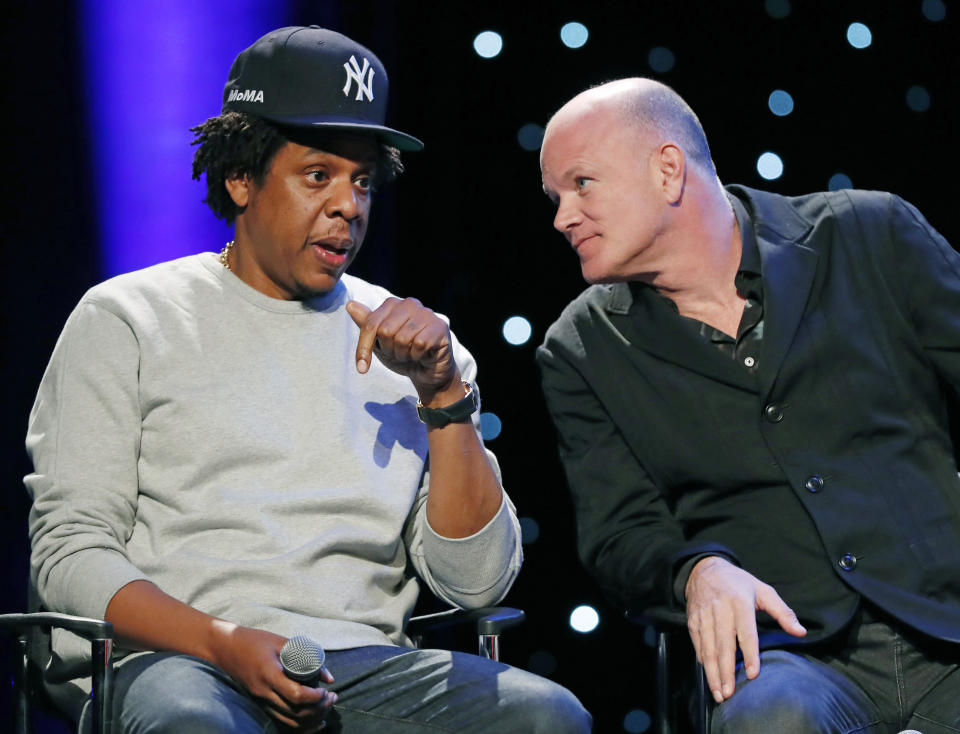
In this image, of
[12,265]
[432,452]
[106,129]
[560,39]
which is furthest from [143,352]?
[560,39]

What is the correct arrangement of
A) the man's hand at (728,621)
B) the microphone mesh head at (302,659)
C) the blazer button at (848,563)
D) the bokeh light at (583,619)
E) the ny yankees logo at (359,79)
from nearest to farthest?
1. the microphone mesh head at (302,659)
2. the man's hand at (728,621)
3. the blazer button at (848,563)
4. the ny yankees logo at (359,79)
5. the bokeh light at (583,619)

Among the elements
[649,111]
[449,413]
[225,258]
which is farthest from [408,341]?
[649,111]

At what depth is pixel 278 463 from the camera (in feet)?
7.28

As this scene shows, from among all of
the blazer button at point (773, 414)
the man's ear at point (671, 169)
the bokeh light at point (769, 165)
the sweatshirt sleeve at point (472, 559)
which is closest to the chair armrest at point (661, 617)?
the sweatshirt sleeve at point (472, 559)

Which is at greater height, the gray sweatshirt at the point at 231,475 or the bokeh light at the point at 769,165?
the bokeh light at the point at 769,165

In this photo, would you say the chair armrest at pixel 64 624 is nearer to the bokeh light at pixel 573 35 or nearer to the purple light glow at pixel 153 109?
the purple light glow at pixel 153 109

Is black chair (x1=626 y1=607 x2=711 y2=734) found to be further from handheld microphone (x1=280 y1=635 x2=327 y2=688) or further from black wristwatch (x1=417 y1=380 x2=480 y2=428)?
handheld microphone (x1=280 y1=635 x2=327 y2=688)

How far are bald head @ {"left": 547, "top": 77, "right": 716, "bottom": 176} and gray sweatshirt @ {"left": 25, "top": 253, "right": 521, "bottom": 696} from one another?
0.70 metres

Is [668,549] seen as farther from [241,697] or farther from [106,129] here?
[106,129]

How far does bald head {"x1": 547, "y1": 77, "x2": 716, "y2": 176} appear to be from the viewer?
2.47 meters

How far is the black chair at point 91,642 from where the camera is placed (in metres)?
1.84

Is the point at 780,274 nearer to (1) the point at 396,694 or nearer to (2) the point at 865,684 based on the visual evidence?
(2) the point at 865,684

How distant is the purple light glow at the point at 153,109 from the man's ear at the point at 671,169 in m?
1.21

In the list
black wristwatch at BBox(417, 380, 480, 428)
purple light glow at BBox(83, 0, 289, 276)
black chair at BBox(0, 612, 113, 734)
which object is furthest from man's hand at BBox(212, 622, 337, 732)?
purple light glow at BBox(83, 0, 289, 276)
